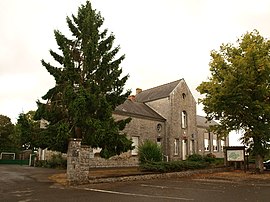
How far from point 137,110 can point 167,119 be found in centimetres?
393

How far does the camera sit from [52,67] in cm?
1623

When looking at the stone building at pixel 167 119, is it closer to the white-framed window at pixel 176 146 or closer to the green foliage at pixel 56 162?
the white-framed window at pixel 176 146

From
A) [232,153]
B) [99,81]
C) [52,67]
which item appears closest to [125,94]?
[99,81]

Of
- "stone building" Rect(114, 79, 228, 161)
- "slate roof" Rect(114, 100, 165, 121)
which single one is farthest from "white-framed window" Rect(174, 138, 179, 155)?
"slate roof" Rect(114, 100, 165, 121)

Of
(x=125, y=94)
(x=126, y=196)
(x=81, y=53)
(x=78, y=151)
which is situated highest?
(x=81, y=53)

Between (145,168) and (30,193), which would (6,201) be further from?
(145,168)

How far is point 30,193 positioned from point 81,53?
367 inches

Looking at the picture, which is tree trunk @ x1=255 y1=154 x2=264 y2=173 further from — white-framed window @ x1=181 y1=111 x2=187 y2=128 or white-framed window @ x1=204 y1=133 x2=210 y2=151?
white-framed window @ x1=204 y1=133 x2=210 y2=151

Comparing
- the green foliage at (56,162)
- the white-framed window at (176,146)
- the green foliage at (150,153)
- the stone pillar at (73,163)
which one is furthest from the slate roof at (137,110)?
the stone pillar at (73,163)

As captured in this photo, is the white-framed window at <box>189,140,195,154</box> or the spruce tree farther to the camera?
the white-framed window at <box>189,140,195,154</box>

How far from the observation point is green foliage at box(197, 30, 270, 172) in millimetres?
19219

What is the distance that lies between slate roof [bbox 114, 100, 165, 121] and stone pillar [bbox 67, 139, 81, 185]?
42.6 ft

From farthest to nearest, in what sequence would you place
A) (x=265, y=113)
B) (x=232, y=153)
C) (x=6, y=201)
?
(x=232, y=153)
(x=265, y=113)
(x=6, y=201)

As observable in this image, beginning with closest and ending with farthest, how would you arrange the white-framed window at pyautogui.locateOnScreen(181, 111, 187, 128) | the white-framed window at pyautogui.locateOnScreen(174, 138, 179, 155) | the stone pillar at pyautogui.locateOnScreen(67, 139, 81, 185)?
the stone pillar at pyautogui.locateOnScreen(67, 139, 81, 185)
the white-framed window at pyautogui.locateOnScreen(174, 138, 179, 155)
the white-framed window at pyautogui.locateOnScreen(181, 111, 187, 128)
